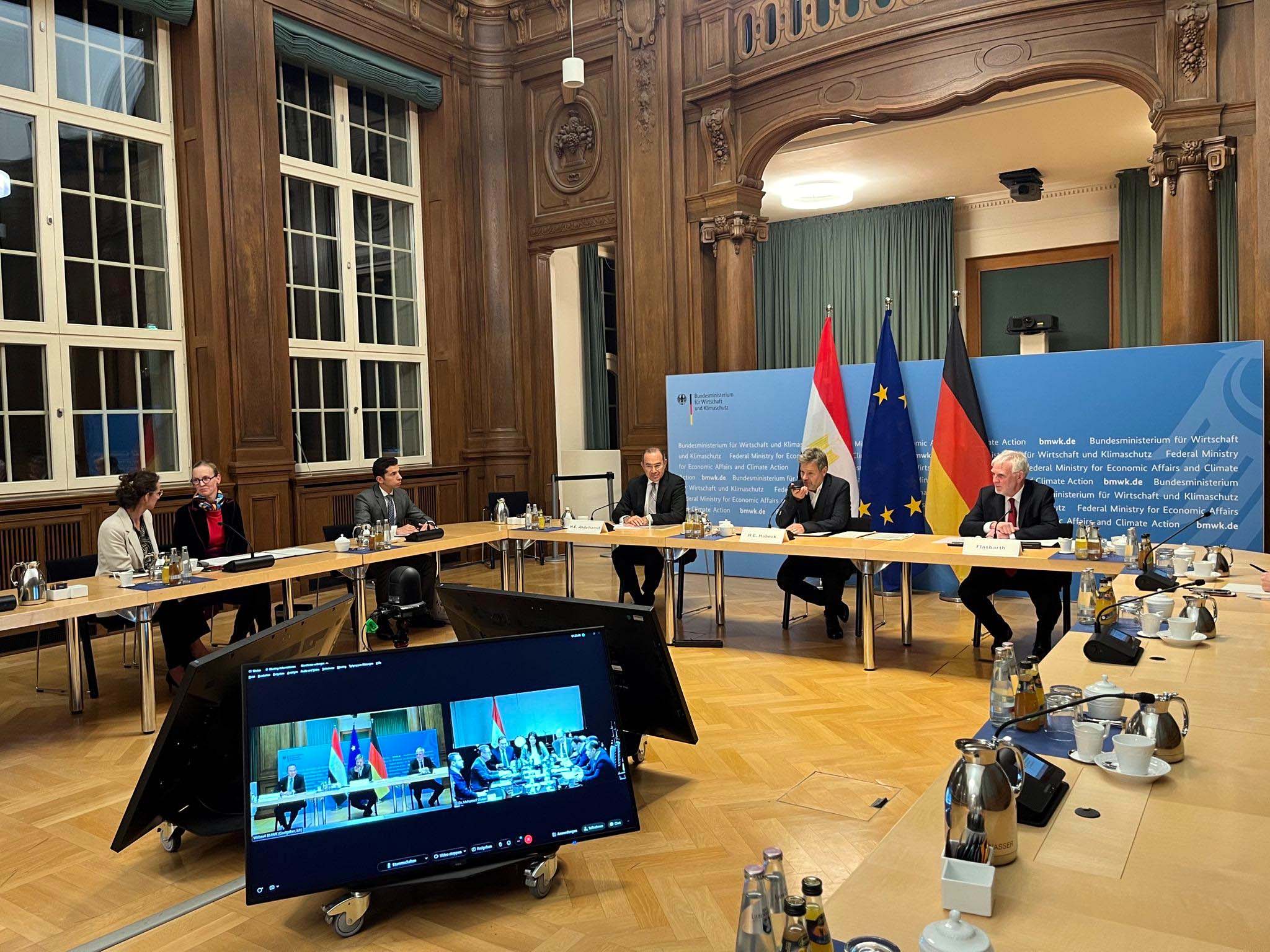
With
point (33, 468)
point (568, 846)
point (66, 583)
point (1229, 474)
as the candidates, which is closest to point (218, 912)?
point (568, 846)

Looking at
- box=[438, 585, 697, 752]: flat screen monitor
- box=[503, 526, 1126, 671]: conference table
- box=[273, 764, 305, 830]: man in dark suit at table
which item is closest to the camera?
box=[273, 764, 305, 830]: man in dark suit at table

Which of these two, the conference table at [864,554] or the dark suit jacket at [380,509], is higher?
the dark suit jacket at [380,509]

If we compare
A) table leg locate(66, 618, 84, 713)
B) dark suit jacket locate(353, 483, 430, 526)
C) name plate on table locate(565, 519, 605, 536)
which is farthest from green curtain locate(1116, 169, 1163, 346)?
table leg locate(66, 618, 84, 713)

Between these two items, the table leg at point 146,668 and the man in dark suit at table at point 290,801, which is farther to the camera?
the table leg at point 146,668

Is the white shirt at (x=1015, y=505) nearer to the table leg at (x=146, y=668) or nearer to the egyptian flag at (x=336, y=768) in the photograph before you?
the egyptian flag at (x=336, y=768)

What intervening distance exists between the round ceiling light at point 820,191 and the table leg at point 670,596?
22.1 ft

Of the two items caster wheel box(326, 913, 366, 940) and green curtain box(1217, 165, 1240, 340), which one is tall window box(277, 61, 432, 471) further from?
green curtain box(1217, 165, 1240, 340)

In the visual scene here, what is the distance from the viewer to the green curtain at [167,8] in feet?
22.4

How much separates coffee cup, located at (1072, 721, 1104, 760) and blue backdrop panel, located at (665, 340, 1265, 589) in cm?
469

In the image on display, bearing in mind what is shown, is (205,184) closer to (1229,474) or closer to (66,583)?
(66,583)

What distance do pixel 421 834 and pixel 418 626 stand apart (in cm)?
437

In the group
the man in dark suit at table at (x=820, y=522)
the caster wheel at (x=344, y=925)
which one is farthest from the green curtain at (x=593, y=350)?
the caster wheel at (x=344, y=925)

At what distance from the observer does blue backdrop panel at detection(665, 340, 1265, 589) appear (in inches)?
237

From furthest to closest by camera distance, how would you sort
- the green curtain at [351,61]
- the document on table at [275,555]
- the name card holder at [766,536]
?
the green curtain at [351,61] < the name card holder at [766,536] < the document on table at [275,555]
